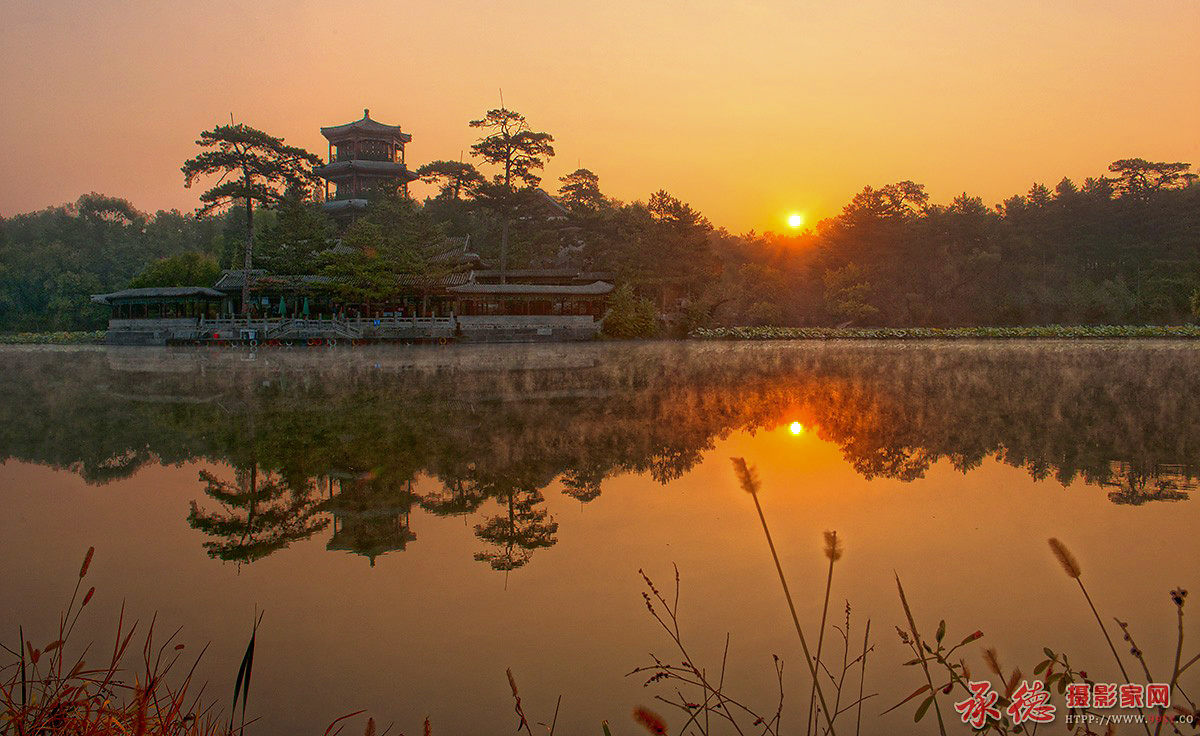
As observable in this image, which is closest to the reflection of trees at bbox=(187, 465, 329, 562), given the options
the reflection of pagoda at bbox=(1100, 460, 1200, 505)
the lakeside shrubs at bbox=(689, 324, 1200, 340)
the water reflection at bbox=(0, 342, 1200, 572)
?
the water reflection at bbox=(0, 342, 1200, 572)

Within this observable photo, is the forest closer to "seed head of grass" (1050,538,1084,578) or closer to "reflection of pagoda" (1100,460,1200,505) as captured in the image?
"reflection of pagoda" (1100,460,1200,505)

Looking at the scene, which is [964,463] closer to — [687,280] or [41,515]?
[41,515]

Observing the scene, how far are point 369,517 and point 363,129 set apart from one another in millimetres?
50563

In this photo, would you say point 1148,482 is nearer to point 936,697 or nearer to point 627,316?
point 936,697

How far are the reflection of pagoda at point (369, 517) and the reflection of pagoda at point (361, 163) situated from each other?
4677 cm

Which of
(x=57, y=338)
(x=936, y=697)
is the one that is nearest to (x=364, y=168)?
(x=57, y=338)

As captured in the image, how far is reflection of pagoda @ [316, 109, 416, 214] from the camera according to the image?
51.4m

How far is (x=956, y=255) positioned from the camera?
179 ft

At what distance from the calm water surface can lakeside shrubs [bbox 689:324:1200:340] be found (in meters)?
32.5

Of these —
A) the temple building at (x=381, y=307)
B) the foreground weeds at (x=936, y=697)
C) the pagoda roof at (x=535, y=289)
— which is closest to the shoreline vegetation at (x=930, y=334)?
the pagoda roof at (x=535, y=289)

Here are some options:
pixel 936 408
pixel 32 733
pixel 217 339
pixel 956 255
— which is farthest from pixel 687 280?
pixel 32 733

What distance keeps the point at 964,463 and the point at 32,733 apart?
8529mm

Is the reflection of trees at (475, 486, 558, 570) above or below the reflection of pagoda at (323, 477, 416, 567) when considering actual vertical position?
above

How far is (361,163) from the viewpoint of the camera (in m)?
51.3
